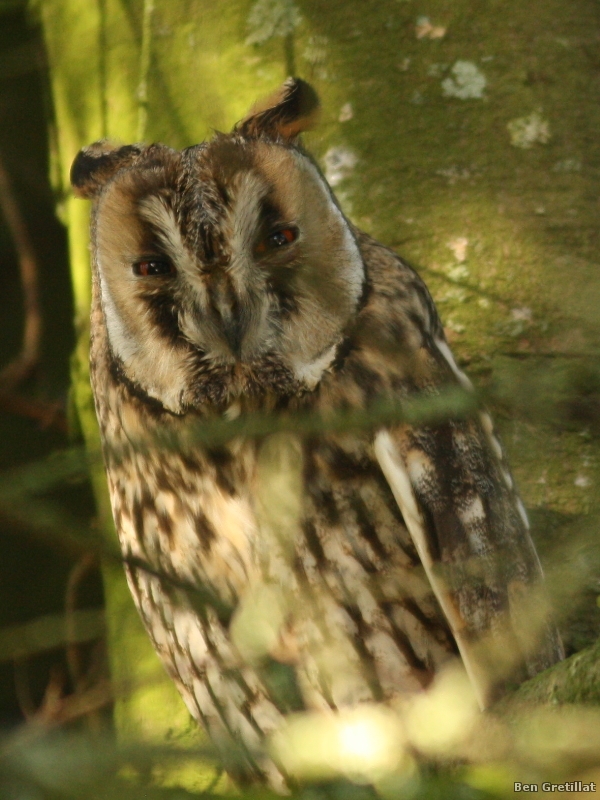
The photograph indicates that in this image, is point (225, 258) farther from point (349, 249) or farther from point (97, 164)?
point (97, 164)

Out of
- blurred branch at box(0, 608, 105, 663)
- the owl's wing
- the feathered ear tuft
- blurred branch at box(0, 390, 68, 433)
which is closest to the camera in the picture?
blurred branch at box(0, 608, 105, 663)

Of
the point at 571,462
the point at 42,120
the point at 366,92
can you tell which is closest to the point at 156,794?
the point at 571,462

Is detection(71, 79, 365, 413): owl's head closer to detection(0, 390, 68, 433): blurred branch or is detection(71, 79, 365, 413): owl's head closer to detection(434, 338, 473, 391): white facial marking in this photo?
detection(434, 338, 473, 391): white facial marking

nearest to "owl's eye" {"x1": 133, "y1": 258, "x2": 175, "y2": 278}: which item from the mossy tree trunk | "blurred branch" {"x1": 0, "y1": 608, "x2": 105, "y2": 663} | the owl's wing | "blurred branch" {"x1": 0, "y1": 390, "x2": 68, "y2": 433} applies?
the owl's wing

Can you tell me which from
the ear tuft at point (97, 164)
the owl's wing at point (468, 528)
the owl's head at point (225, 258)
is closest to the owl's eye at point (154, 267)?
the owl's head at point (225, 258)

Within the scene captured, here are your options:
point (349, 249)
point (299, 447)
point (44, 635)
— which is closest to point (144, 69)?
point (349, 249)

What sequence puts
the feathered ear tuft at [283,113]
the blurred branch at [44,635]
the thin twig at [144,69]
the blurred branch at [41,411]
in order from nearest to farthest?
the blurred branch at [44,635] → the feathered ear tuft at [283,113] → the thin twig at [144,69] → the blurred branch at [41,411]

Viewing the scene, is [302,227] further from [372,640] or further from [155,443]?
[155,443]

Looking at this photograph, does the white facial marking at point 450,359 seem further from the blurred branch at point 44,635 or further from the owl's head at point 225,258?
the blurred branch at point 44,635
